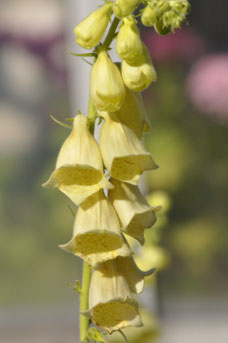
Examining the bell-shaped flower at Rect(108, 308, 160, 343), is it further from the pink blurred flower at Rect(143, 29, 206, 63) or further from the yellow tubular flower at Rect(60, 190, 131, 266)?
the pink blurred flower at Rect(143, 29, 206, 63)

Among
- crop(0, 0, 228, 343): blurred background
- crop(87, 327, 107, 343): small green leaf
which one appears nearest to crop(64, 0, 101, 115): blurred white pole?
crop(0, 0, 228, 343): blurred background

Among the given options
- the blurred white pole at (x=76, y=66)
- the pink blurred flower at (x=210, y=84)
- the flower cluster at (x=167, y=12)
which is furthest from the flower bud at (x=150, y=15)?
the pink blurred flower at (x=210, y=84)

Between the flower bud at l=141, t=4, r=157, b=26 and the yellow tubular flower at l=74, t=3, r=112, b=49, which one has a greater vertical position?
the yellow tubular flower at l=74, t=3, r=112, b=49

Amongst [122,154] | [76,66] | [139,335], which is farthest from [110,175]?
[76,66]

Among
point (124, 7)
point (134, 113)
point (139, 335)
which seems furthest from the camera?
point (139, 335)

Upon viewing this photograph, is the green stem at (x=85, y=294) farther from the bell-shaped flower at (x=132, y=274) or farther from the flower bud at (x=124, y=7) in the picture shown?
the flower bud at (x=124, y=7)

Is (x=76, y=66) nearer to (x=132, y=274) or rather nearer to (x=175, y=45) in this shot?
(x=175, y=45)
